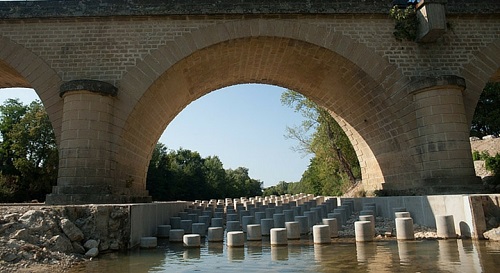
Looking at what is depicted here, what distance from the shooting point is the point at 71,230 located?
22.0 feet

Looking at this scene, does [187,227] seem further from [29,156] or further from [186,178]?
[186,178]

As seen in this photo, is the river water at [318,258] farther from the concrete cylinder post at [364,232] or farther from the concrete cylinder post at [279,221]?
the concrete cylinder post at [279,221]

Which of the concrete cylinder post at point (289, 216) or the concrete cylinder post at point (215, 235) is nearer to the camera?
the concrete cylinder post at point (215, 235)

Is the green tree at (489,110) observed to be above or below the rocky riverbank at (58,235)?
above

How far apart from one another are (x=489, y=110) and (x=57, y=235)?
1349 inches

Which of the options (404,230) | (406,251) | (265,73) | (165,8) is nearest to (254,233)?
(404,230)

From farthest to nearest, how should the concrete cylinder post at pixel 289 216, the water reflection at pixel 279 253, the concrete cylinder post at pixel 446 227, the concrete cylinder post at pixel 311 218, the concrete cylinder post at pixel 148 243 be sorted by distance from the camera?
the concrete cylinder post at pixel 289 216, the concrete cylinder post at pixel 311 218, the concrete cylinder post at pixel 148 243, the concrete cylinder post at pixel 446 227, the water reflection at pixel 279 253

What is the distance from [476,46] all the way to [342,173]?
20.7m

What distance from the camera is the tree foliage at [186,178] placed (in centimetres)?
4553

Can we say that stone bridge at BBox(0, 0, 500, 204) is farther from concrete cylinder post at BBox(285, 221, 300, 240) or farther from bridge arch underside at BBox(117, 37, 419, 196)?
concrete cylinder post at BBox(285, 221, 300, 240)

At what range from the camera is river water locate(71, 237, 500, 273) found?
504 cm

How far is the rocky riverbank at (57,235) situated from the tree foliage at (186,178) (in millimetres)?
36118

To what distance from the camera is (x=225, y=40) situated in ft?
36.2

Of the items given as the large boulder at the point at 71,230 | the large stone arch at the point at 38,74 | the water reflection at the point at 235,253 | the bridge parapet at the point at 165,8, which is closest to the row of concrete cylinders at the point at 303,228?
→ the water reflection at the point at 235,253
